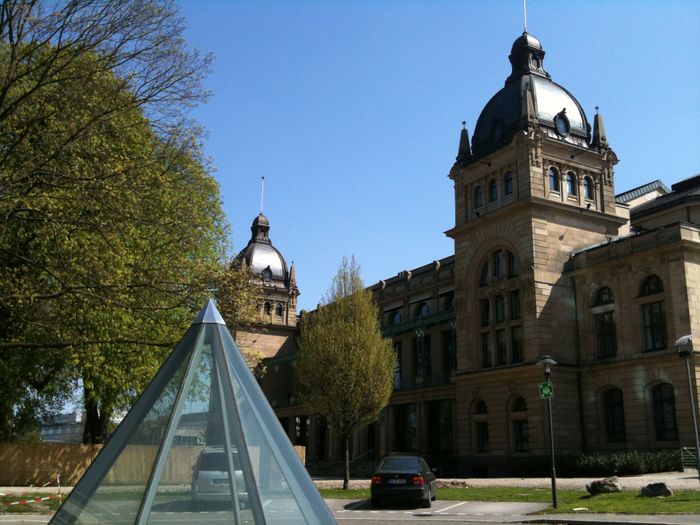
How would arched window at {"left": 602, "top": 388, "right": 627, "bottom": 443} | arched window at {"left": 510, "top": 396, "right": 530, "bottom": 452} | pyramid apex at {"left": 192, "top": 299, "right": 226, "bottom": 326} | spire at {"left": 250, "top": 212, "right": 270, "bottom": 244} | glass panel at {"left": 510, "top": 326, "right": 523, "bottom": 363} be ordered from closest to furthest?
pyramid apex at {"left": 192, "top": 299, "right": 226, "bottom": 326} → arched window at {"left": 602, "top": 388, "right": 627, "bottom": 443} → arched window at {"left": 510, "top": 396, "right": 530, "bottom": 452} → glass panel at {"left": 510, "top": 326, "right": 523, "bottom": 363} → spire at {"left": 250, "top": 212, "right": 270, "bottom": 244}

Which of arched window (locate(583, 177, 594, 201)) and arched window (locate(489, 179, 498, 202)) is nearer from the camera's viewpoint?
arched window (locate(583, 177, 594, 201))

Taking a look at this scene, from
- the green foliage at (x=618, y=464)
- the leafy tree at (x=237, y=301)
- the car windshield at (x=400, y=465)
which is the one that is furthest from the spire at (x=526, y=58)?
the car windshield at (x=400, y=465)

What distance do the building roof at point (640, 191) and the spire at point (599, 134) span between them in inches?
317

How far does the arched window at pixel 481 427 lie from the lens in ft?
136

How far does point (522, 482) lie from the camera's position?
91.7ft

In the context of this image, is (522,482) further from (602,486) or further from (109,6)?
(109,6)

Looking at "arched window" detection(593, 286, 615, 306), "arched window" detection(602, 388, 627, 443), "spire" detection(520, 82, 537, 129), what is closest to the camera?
"arched window" detection(602, 388, 627, 443)

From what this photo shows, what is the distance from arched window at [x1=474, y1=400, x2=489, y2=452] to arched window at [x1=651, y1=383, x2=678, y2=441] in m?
9.87

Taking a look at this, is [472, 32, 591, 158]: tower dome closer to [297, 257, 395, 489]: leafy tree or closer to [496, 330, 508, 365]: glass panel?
Answer: [496, 330, 508, 365]: glass panel

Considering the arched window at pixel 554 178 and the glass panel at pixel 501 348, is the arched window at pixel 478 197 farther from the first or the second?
the glass panel at pixel 501 348

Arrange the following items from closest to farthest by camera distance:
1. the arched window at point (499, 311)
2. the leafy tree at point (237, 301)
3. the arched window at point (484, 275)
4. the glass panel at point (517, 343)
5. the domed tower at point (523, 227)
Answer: the leafy tree at point (237, 301), the domed tower at point (523, 227), the glass panel at point (517, 343), the arched window at point (499, 311), the arched window at point (484, 275)

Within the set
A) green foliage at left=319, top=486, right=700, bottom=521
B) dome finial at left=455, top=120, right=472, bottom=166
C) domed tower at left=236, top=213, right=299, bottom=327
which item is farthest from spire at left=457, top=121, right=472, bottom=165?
domed tower at left=236, top=213, right=299, bottom=327

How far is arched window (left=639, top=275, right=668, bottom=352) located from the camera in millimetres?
35250

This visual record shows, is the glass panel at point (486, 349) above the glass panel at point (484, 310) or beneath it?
beneath
